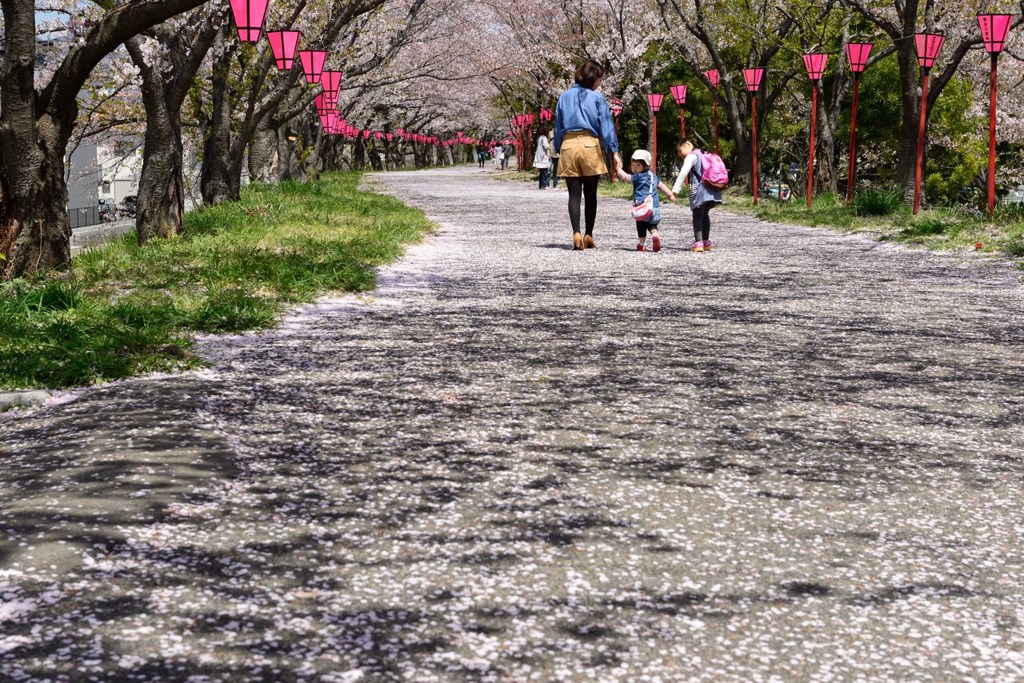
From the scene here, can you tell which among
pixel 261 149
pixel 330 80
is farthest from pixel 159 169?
pixel 261 149

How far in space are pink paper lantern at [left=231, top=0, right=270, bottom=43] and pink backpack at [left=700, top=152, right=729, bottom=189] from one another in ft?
16.0

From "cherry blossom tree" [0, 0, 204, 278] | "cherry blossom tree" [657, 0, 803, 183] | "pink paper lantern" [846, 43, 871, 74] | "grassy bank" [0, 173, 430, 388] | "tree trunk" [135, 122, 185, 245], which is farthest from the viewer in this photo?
"cherry blossom tree" [657, 0, 803, 183]

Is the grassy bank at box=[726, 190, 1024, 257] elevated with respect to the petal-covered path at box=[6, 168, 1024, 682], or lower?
elevated

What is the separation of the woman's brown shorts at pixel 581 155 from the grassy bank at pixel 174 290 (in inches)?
81.4

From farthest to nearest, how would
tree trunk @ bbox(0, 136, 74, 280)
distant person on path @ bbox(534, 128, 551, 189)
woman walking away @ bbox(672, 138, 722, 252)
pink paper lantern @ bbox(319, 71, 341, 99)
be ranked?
distant person on path @ bbox(534, 128, 551, 189) → pink paper lantern @ bbox(319, 71, 341, 99) → woman walking away @ bbox(672, 138, 722, 252) → tree trunk @ bbox(0, 136, 74, 280)

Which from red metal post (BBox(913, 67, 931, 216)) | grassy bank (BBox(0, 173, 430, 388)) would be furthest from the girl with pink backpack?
red metal post (BBox(913, 67, 931, 216))

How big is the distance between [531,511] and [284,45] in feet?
46.4

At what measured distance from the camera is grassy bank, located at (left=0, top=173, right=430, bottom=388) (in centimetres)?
612

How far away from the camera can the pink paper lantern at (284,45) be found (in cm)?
1672

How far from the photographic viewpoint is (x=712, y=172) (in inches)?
499

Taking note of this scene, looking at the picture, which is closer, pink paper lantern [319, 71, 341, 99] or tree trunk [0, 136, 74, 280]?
tree trunk [0, 136, 74, 280]

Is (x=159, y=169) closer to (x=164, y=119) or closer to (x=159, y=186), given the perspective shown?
(x=159, y=186)

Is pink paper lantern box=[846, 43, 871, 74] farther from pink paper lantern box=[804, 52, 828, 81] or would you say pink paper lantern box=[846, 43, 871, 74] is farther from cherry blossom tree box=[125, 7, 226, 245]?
cherry blossom tree box=[125, 7, 226, 245]

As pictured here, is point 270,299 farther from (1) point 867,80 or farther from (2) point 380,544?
(1) point 867,80
